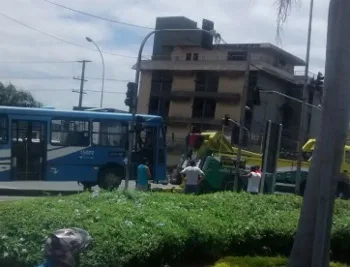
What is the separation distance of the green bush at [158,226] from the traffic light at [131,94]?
1126cm

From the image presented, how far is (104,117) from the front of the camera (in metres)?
28.1

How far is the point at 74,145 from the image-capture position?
27.6 metres

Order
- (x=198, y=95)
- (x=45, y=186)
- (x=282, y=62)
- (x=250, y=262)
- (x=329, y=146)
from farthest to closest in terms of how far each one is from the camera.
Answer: (x=282, y=62), (x=198, y=95), (x=45, y=186), (x=250, y=262), (x=329, y=146)

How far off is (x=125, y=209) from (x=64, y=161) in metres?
17.9

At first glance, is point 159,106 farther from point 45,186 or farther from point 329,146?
point 329,146

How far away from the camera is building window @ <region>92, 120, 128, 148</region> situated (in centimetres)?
2814

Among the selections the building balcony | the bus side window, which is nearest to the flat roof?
the building balcony

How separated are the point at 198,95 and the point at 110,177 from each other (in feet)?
130

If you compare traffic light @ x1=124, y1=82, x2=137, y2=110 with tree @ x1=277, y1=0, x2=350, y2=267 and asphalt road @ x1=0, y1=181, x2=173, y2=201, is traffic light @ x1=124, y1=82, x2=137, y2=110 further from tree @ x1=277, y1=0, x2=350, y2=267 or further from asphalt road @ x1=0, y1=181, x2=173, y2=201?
tree @ x1=277, y1=0, x2=350, y2=267

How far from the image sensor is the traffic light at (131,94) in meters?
24.5

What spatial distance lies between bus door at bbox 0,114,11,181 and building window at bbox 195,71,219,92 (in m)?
41.8

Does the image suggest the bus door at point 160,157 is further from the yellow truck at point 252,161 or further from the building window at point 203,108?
the building window at point 203,108

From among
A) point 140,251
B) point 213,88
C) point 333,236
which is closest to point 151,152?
point 333,236

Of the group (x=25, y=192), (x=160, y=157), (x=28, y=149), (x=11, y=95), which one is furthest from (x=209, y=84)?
(x=28, y=149)
